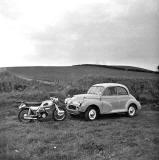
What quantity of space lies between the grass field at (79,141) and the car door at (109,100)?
1.13 m

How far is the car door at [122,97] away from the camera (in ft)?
42.4

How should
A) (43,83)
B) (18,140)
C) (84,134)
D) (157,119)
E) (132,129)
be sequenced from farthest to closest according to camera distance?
(43,83)
(157,119)
(132,129)
(84,134)
(18,140)

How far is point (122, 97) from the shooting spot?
13.1m

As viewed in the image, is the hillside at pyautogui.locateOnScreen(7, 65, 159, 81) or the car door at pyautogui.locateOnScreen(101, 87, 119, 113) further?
the hillside at pyautogui.locateOnScreen(7, 65, 159, 81)

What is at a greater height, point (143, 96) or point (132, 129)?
point (143, 96)

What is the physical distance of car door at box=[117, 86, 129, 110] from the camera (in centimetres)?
1293

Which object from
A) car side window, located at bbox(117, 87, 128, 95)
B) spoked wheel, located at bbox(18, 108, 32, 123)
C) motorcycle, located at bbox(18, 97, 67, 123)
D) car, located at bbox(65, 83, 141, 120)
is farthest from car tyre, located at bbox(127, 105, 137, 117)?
spoked wheel, located at bbox(18, 108, 32, 123)

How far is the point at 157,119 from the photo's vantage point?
1277 centimetres

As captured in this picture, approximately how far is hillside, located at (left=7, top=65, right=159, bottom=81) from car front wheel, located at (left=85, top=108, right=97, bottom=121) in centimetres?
859

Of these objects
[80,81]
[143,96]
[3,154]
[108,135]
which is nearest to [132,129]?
[108,135]

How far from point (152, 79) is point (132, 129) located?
10.4m

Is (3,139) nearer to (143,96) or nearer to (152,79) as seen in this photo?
(143,96)

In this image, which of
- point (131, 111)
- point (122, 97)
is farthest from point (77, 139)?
point (131, 111)

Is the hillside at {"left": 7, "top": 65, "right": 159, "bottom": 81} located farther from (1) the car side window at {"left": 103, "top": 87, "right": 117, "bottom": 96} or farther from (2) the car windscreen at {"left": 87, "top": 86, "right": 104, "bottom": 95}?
(2) the car windscreen at {"left": 87, "top": 86, "right": 104, "bottom": 95}
